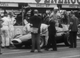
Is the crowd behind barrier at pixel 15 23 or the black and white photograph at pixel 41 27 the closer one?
the black and white photograph at pixel 41 27

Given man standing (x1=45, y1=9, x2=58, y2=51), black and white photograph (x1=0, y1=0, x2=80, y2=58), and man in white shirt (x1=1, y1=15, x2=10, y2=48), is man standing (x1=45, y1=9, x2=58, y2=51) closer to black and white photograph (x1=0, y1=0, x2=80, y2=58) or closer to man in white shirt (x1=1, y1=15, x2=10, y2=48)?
black and white photograph (x1=0, y1=0, x2=80, y2=58)

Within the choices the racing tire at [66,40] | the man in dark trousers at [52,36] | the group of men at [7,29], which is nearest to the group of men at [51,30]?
the man in dark trousers at [52,36]

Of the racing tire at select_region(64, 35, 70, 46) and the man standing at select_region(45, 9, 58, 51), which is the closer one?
the man standing at select_region(45, 9, 58, 51)

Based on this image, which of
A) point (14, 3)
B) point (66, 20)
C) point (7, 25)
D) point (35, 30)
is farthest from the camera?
point (66, 20)

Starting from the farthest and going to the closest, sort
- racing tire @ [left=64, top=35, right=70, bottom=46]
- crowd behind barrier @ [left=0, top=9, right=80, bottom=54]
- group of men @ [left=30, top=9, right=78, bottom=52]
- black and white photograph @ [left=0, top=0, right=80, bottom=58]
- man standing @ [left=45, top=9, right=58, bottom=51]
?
racing tire @ [left=64, top=35, right=70, bottom=46]
crowd behind barrier @ [left=0, top=9, right=80, bottom=54]
black and white photograph @ [left=0, top=0, right=80, bottom=58]
man standing @ [left=45, top=9, right=58, bottom=51]
group of men @ [left=30, top=9, right=78, bottom=52]

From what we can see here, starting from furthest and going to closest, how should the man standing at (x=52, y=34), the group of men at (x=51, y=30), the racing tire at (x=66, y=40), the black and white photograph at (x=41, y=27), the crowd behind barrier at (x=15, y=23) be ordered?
1. the racing tire at (x=66, y=40)
2. the crowd behind barrier at (x=15, y=23)
3. the black and white photograph at (x=41, y=27)
4. the man standing at (x=52, y=34)
5. the group of men at (x=51, y=30)

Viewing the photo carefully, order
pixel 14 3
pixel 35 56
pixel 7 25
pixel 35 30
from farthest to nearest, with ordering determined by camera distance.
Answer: pixel 7 25, pixel 14 3, pixel 35 30, pixel 35 56

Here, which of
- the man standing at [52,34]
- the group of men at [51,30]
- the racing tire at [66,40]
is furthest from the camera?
the racing tire at [66,40]

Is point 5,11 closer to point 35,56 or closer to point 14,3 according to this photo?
point 14,3

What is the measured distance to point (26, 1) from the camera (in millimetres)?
16422

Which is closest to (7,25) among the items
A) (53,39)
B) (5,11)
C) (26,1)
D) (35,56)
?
(5,11)

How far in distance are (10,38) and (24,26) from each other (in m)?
1.00

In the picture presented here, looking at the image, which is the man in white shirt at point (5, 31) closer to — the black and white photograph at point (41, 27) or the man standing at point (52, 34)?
the black and white photograph at point (41, 27)

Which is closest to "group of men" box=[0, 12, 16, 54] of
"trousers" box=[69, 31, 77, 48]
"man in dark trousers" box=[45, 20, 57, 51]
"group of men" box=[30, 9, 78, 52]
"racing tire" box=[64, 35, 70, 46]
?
"group of men" box=[30, 9, 78, 52]
